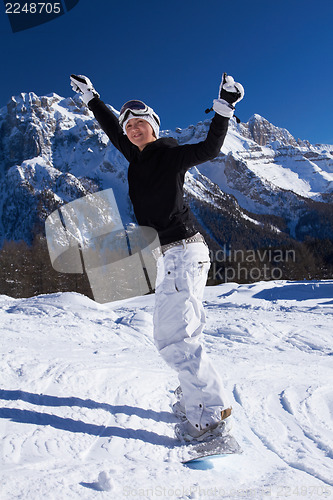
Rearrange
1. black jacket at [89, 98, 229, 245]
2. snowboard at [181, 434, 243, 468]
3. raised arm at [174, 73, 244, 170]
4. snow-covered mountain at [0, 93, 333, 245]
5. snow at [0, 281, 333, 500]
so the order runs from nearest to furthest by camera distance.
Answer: snow at [0, 281, 333, 500] < snowboard at [181, 434, 243, 468] < raised arm at [174, 73, 244, 170] < black jacket at [89, 98, 229, 245] < snow-covered mountain at [0, 93, 333, 245]

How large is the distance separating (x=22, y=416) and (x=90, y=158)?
197 meters

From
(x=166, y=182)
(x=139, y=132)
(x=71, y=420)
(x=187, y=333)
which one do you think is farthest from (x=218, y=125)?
(x=71, y=420)

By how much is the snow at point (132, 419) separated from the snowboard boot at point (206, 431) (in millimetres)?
101

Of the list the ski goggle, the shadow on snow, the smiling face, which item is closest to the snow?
the shadow on snow

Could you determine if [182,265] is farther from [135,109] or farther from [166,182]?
[135,109]

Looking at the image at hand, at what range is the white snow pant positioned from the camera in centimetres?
223

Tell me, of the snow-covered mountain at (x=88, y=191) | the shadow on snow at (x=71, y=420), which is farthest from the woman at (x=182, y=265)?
the snow-covered mountain at (x=88, y=191)

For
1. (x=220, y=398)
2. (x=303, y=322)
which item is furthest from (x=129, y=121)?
(x=303, y=322)

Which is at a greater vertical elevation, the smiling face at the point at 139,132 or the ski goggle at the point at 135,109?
the ski goggle at the point at 135,109

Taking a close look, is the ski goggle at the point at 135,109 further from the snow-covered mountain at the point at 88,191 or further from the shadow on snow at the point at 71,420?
the snow-covered mountain at the point at 88,191

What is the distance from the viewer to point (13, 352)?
320 cm

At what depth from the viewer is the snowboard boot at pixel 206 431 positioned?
7.14ft

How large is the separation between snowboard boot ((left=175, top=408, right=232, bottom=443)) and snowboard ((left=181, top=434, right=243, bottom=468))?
0.13 ft

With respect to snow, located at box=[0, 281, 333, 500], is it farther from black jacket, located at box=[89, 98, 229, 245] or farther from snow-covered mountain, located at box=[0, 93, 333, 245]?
snow-covered mountain, located at box=[0, 93, 333, 245]
